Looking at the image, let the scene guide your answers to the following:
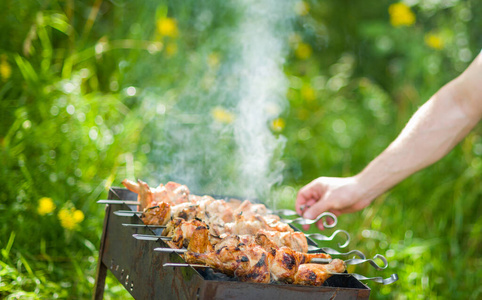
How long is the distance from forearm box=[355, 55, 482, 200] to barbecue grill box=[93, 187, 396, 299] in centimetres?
94

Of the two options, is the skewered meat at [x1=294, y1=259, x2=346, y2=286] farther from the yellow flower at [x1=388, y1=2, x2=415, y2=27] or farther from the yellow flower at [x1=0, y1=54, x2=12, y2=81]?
the yellow flower at [x1=388, y1=2, x2=415, y2=27]

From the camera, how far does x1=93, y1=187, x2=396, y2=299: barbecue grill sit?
1.48 metres

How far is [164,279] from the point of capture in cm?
173

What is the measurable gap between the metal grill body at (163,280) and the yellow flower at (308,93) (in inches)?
136

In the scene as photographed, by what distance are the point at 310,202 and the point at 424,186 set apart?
6.35ft

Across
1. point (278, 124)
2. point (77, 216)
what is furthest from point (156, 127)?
point (278, 124)

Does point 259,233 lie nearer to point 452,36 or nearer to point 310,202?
point 310,202

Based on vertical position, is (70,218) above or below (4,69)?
below

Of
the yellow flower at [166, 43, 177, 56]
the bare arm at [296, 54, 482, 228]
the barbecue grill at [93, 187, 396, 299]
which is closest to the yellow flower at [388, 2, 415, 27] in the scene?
the yellow flower at [166, 43, 177, 56]

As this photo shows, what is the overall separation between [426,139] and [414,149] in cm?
8

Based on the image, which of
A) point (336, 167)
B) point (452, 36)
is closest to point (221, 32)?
point (336, 167)

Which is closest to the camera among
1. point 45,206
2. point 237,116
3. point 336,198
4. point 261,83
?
point 336,198

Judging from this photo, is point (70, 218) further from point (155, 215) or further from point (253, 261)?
point (253, 261)

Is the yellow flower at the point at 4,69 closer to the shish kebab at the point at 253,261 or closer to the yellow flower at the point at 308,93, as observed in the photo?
the shish kebab at the point at 253,261
